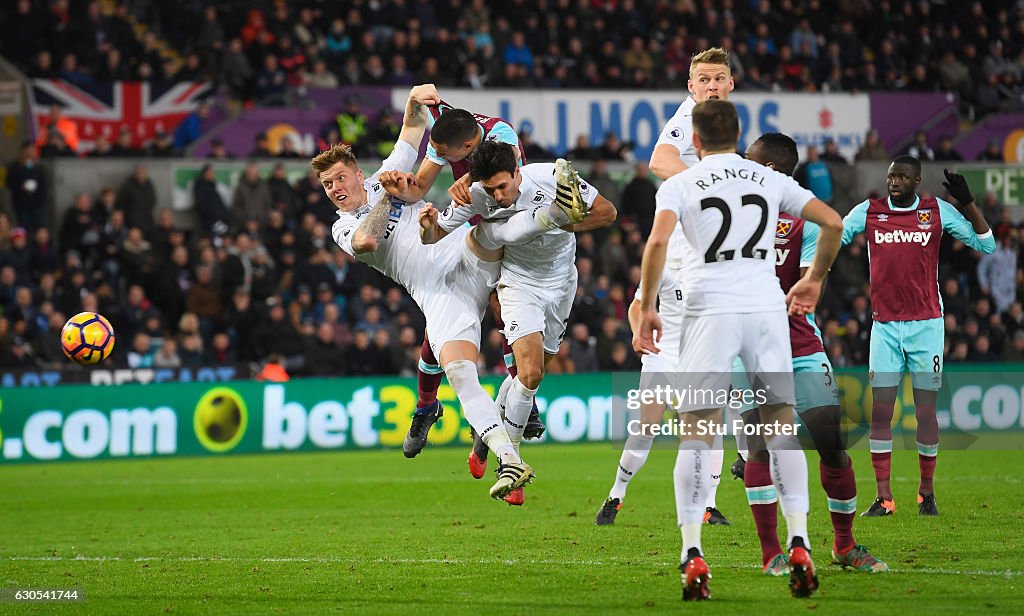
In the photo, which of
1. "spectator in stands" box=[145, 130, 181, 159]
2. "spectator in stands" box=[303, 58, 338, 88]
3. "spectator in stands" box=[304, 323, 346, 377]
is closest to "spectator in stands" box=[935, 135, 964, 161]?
"spectator in stands" box=[303, 58, 338, 88]

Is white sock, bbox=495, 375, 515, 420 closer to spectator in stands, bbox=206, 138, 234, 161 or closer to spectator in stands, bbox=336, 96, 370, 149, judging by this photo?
spectator in stands, bbox=206, 138, 234, 161

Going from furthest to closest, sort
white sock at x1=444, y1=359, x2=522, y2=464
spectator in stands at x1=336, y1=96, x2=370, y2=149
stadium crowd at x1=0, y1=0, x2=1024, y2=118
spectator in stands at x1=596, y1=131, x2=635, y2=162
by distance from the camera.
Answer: spectator in stands at x1=596, y1=131, x2=635, y2=162
stadium crowd at x1=0, y1=0, x2=1024, y2=118
spectator in stands at x1=336, y1=96, x2=370, y2=149
white sock at x1=444, y1=359, x2=522, y2=464

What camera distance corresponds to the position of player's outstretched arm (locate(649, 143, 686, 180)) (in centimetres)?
834

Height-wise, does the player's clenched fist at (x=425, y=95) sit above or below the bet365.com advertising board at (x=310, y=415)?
above

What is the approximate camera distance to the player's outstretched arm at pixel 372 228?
9.20 meters

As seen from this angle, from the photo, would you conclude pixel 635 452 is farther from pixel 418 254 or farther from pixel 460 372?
pixel 418 254

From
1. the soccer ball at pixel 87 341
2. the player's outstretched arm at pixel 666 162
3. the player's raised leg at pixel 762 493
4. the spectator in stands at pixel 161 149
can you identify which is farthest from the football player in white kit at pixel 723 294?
the spectator in stands at pixel 161 149

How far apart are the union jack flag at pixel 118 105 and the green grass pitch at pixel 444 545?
7.72 meters

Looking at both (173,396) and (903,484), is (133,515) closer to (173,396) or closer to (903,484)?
(173,396)

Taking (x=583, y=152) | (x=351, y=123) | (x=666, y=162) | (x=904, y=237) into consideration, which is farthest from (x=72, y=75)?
(x=666, y=162)

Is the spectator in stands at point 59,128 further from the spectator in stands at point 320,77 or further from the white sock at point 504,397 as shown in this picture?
the white sock at point 504,397

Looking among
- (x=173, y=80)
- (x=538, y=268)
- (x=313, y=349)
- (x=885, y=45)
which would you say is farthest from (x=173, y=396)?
(x=885, y=45)

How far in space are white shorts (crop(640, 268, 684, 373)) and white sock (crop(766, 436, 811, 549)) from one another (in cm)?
256

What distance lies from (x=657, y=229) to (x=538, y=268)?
2.93 meters
